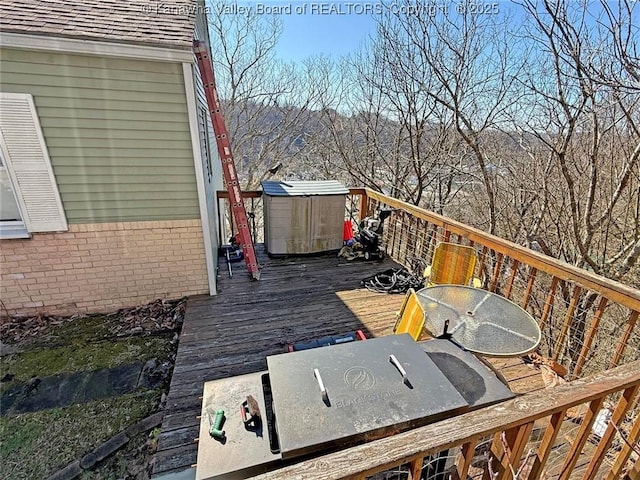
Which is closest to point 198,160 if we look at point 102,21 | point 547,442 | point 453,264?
point 102,21

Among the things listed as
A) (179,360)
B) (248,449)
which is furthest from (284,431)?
(179,360)

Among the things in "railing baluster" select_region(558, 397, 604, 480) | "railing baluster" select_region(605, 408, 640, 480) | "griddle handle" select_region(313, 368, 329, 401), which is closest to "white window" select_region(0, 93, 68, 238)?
"griddle handle" select_region(313, 368, 329, 401)

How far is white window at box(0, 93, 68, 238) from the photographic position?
303 cm

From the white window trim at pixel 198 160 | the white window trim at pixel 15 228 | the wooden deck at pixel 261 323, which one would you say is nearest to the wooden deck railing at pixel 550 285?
the wooden deck at pixel 261 323

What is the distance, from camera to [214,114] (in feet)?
13.1

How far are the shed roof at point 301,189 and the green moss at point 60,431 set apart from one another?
116 inches

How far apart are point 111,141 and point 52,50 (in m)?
0.88

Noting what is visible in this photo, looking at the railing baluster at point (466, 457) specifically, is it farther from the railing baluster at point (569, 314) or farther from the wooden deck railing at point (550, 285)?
the railing baluster at point (569, 314)

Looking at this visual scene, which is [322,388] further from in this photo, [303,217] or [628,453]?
[303,217]

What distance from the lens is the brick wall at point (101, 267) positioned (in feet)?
11.6

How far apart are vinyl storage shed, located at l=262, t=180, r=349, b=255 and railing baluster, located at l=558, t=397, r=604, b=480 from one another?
3917 millimetres

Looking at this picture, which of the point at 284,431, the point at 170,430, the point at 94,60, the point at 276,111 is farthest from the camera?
the point at 276,111

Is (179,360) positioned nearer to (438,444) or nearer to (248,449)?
(248,449)

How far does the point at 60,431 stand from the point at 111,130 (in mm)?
2795
